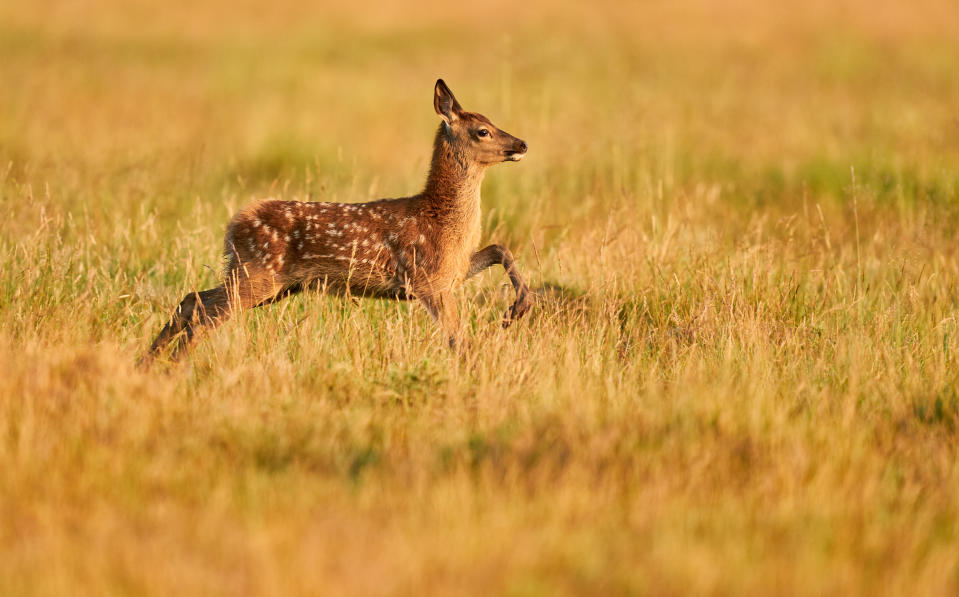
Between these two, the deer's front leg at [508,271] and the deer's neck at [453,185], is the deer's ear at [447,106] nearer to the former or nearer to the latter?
the deer's neck at [453,185]

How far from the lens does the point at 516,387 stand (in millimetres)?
5477

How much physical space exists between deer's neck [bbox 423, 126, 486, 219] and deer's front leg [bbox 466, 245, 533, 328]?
0.95ft

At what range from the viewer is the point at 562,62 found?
19297 mm

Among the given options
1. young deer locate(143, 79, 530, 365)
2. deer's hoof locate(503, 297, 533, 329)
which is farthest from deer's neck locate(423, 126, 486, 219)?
deer's hoof locate(503, 297, 533, 329)

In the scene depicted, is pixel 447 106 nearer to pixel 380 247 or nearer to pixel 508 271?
pixel 380 247

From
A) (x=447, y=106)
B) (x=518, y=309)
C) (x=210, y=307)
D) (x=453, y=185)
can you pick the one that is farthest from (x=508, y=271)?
(x=210, y=307)

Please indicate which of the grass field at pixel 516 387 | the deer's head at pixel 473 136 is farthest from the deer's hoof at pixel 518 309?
the deer's head at pixel 473 136

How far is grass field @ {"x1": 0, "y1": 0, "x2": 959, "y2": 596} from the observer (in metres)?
3.79

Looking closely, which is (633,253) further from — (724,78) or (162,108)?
(724,78)

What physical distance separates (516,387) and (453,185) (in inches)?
79.4

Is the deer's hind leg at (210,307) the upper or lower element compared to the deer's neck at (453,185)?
lower

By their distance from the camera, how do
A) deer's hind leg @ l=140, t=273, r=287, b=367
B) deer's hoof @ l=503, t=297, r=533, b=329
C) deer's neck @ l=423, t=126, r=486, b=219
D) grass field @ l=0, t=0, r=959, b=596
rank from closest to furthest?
grass field @ l=0, t=0, r=959, b=596
deer's hind leg @ l=140, t=273, r=287, b=367
deer's hoof @ l=503, t=297, r=533, b=329
deer's neck @ l=423, t=126, r=486, b=219

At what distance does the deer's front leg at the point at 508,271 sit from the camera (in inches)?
258

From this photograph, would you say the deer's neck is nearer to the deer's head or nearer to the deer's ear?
the deer's head
